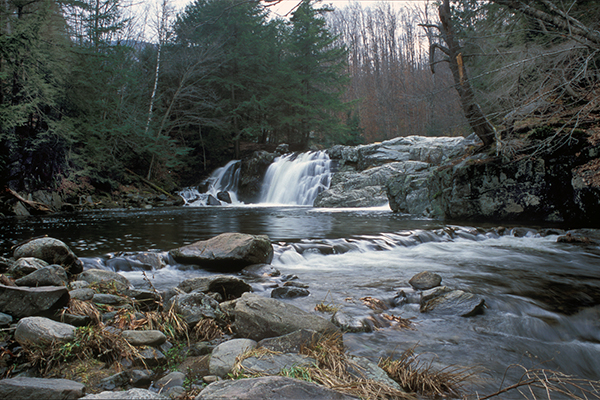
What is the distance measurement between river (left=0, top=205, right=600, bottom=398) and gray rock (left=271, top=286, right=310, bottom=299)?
5.4 inches

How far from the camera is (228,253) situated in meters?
5.21

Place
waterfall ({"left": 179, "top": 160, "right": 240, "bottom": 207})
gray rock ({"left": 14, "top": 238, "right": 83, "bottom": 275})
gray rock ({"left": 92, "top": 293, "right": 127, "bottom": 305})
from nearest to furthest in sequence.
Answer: gray rock ({"left": 92, "top": 293, "right": 127, "bottom": 305})
gray rock ({"left": 14, "top": 238, "right": 83, "bottom": 275})
waterfall ({"left": 179, "top": 160, "right": 240, "bottom": 207})

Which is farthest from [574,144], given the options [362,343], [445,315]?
[362,343]

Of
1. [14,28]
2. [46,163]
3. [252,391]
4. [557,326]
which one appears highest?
[14,28]

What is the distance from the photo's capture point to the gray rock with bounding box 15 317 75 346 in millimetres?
2217

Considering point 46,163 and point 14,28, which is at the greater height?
point 14,28

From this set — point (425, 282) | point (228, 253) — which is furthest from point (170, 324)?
point (425, 282)

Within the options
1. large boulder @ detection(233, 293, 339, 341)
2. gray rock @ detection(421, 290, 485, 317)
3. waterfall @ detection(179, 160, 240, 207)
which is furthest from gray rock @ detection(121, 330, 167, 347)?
waterfall @ detection(179, 160, 240, 207)

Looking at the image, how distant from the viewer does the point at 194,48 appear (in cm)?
2236

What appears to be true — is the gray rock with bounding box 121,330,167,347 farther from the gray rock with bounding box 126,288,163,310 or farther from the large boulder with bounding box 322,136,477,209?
the large boulder with bounding box 322,136,477,209

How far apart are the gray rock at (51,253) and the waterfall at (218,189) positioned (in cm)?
1554

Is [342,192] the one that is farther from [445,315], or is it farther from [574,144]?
[445,315]

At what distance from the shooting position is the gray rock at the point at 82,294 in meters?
3.07

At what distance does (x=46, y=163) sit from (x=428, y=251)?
45.9ft
